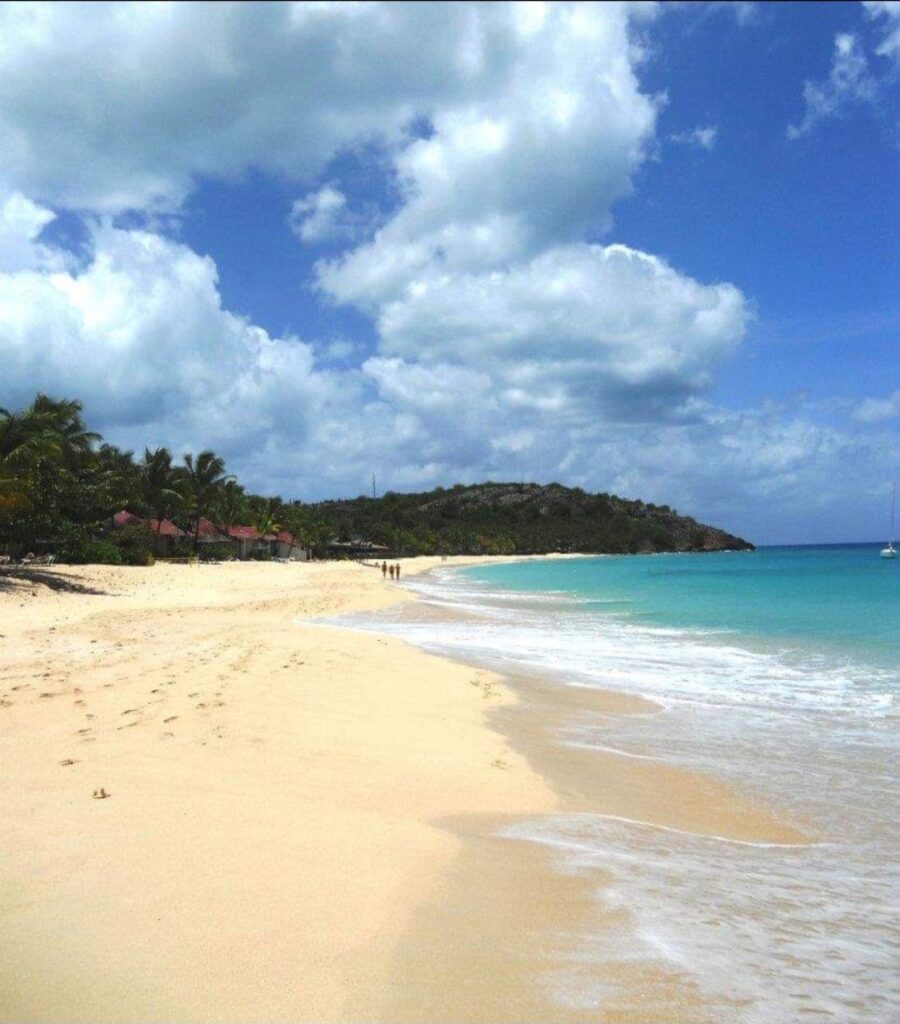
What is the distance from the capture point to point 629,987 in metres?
3.08

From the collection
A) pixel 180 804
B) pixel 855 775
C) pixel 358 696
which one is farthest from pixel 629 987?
pixel 358 696

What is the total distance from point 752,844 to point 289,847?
322 centimetres

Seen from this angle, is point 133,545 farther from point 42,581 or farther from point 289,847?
point 289,847

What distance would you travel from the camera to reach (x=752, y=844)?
5293 millimetres

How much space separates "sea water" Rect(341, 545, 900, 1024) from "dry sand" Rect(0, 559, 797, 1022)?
12.2 inches

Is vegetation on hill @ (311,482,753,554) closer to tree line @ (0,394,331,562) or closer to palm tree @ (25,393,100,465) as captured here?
tree line @ (0,394,331,562)

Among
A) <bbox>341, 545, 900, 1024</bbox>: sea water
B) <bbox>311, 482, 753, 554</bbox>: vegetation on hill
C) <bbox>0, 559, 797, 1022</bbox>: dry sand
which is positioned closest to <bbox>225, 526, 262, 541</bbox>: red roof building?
<bbox>311, 482, 753, 554</bbox>: vegetation on hill

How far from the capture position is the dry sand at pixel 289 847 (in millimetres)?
2930

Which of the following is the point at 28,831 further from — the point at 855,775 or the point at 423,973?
the point at 855,775

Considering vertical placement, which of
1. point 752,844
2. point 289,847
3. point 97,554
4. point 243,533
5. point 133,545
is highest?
point 243,533

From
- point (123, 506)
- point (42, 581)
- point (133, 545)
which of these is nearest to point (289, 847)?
point (42, 581)

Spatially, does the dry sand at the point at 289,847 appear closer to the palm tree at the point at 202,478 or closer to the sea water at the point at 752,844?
the sea water at the point at 752,844

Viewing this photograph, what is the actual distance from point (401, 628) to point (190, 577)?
21.7 meters

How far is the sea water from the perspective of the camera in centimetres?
330
